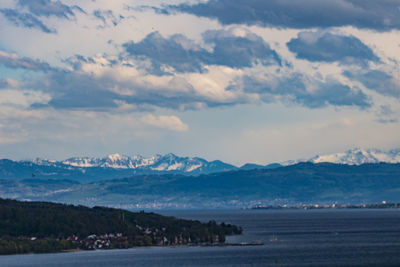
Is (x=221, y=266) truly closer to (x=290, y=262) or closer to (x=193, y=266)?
(x=193, y=266)

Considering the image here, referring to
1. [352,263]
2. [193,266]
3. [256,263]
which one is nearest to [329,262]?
[352,263]

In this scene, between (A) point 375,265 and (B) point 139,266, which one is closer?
(A) point 375,265

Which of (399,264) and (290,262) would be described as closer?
(399,264)

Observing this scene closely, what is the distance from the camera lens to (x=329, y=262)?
19762 cm

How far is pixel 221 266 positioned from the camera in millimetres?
192625

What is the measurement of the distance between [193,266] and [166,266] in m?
7.97

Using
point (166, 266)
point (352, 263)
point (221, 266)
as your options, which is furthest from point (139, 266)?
point (352, 263)

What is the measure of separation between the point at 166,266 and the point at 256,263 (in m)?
23.7

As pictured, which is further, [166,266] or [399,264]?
[166,266]

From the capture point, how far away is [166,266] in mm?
197750

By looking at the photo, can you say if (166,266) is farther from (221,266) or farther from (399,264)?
(399,264)

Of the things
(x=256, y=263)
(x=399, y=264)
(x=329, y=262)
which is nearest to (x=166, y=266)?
(x=256, y=263)

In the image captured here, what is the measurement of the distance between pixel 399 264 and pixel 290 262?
1169 inches

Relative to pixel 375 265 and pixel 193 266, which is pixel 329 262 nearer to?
pixel 375 265
